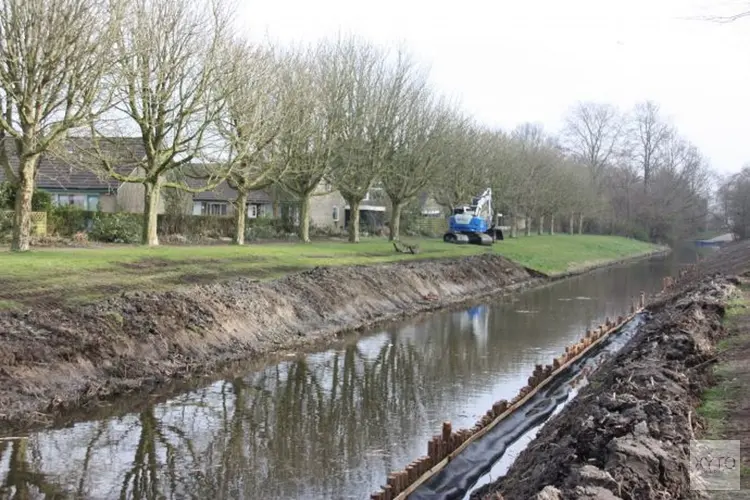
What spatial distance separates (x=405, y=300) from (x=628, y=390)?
20.4 metres

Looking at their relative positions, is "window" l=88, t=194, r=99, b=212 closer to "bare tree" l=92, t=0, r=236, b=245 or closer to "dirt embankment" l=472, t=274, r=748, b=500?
"bare tree" l=92, t=0, r=236, b=245

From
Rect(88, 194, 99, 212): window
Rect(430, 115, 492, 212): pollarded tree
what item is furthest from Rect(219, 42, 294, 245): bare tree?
Rect(430, 115, 492, 212): pollarded tree

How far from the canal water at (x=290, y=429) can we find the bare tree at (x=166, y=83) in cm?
1184

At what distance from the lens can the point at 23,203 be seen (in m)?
21.9

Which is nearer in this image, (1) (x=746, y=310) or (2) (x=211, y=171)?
(1) (x=746, y=310)

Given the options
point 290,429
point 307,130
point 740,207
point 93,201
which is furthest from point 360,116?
point 740,207

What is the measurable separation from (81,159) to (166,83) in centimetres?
421

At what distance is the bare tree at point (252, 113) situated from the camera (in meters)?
31.0

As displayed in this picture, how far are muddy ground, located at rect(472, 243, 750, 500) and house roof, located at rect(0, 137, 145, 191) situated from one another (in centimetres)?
2048

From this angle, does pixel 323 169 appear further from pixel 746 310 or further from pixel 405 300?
pixel 746 310

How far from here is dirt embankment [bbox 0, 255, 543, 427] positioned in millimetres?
13102

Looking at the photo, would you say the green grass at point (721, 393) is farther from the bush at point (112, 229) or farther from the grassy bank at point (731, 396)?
the bush at point (112, 229)

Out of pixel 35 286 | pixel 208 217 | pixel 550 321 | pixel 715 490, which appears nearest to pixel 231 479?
pixel 715 490

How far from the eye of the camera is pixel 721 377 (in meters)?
10.5
